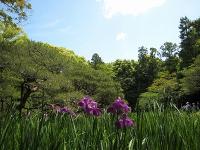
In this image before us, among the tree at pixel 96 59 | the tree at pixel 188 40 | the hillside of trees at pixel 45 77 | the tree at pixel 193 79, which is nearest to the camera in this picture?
the hillside of trees at pixel 45 77

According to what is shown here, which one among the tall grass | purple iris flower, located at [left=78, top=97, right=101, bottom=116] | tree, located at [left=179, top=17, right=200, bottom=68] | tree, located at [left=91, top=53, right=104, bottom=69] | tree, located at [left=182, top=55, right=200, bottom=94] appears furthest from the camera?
tree, located at [left=91, top=53, right=104, bottom=69]

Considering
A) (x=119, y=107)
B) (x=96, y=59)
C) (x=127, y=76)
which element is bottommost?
(x=119, y=107)

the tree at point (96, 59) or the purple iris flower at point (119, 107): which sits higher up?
the tree at point (96, 59)

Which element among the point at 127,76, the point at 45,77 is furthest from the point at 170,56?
the point at 45,77

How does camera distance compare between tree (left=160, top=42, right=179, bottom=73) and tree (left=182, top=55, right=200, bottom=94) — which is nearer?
tree (left=182, top=55, right=200, bottom=94)

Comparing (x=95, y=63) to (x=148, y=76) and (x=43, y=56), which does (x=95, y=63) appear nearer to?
(x=148, y=76)

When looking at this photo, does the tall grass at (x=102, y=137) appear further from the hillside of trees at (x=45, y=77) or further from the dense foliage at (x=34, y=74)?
the dense foliage at (x=34, y=74)

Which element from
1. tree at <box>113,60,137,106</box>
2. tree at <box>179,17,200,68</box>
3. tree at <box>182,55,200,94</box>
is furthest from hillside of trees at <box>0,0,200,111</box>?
tree at <box>113,60,137,106</box>

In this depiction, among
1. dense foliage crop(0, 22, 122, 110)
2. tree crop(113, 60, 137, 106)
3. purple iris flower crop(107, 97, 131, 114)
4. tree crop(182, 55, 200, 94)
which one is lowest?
purple iris flower crop(107, 97, 131, 114)

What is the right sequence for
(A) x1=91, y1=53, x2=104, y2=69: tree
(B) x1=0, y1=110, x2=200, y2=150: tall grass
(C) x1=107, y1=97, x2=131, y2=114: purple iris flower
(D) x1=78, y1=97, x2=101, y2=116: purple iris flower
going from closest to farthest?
(B) x1=0, y1=110, x2=200, y2=150: tall grass, (C) x1=107, y1=97, x2=131, y2=114: purple iris flower, (D) x1=78, y1=97, x2=101, y2=116: purple iris flower, (A) x1=91, y1=53, x2=104, y2=69: tree

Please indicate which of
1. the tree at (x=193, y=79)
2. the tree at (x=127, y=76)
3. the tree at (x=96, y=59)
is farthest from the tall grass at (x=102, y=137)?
the tree at (x=96, y=59)

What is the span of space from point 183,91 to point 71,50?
17655mm

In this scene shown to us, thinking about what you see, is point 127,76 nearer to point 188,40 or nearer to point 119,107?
point 188,40

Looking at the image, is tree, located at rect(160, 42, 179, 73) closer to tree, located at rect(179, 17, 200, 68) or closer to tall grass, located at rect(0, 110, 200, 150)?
tree, located at rect(179, 17, 200, 68)
